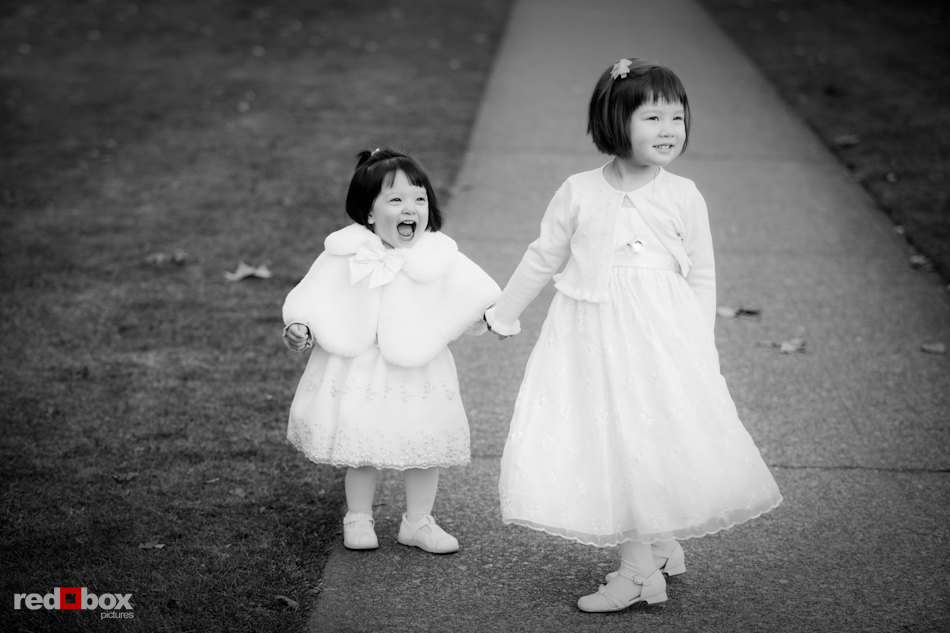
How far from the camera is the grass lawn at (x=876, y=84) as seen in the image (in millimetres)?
7109

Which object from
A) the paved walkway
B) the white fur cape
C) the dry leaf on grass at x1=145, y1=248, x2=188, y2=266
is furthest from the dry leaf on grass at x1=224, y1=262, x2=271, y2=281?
the white fur cape

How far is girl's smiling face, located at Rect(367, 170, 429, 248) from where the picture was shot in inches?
130

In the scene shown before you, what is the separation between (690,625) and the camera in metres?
3.10

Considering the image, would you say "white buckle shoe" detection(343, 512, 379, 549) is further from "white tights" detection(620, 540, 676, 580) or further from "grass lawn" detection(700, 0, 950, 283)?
"grass lawn" detection(700, 0, 950, 283)

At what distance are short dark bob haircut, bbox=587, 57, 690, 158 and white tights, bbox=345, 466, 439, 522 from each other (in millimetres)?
1228

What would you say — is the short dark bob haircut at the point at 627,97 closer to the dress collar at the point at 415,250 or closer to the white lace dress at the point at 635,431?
the white lace dress at the point at 635,431

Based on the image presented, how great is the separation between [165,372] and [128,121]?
502cm

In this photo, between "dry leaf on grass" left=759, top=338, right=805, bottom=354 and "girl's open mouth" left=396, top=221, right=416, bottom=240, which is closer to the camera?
"girl's open mouth" left=396, top=221, right=416, bottom=240

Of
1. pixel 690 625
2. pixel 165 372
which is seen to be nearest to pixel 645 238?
pixel 690 625

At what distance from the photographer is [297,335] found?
3.27m

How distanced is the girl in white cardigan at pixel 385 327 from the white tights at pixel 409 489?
8 cm

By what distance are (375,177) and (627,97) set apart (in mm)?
820

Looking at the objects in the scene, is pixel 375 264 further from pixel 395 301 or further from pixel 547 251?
pixel 547 251

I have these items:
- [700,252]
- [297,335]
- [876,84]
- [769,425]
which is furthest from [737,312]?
[876,84]
